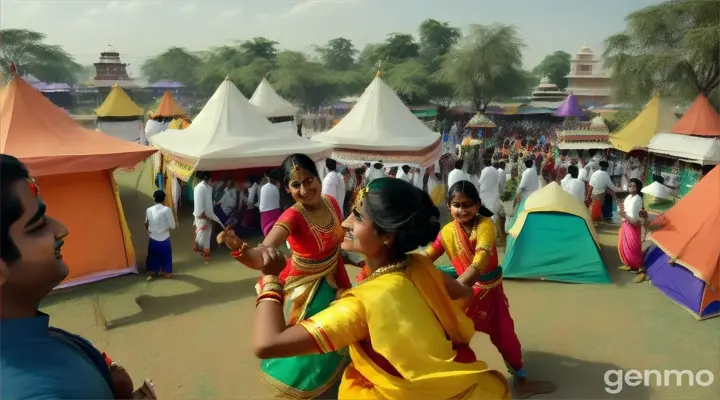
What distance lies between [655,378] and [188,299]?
474 centimetres

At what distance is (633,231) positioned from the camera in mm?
6527

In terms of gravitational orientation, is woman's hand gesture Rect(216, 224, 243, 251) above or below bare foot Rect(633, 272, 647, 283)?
above

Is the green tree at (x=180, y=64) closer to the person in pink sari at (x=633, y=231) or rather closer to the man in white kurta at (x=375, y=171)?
the man in white kurta at (x=375, y=171)

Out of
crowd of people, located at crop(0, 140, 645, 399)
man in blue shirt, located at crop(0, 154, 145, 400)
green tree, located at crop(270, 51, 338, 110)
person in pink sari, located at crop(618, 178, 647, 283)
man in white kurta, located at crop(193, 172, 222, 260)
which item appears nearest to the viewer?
man in blue shirt, located at crop(0, 154, 145, 400)

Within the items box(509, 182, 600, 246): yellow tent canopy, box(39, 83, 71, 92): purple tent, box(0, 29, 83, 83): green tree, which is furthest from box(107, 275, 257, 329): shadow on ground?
box(39, 83, 71, 92): purple tent

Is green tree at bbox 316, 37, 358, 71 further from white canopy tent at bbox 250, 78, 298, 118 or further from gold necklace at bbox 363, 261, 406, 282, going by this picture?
gold necklace at bbox 363, 261, 406, 282

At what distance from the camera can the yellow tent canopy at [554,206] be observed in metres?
6.30

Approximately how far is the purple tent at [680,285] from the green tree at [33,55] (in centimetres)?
3576

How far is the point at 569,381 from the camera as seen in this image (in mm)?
4117

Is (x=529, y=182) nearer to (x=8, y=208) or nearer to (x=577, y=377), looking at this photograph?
(x=577, y=377)

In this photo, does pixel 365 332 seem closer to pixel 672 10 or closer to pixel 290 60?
pixel 672 10

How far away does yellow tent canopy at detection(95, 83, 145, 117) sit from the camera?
20609 mm

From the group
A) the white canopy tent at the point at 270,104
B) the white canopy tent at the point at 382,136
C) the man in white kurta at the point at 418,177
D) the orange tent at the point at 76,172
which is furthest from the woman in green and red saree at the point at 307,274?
the white canopy tent at the point at 270,104

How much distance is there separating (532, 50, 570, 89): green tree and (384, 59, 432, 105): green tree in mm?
27508
